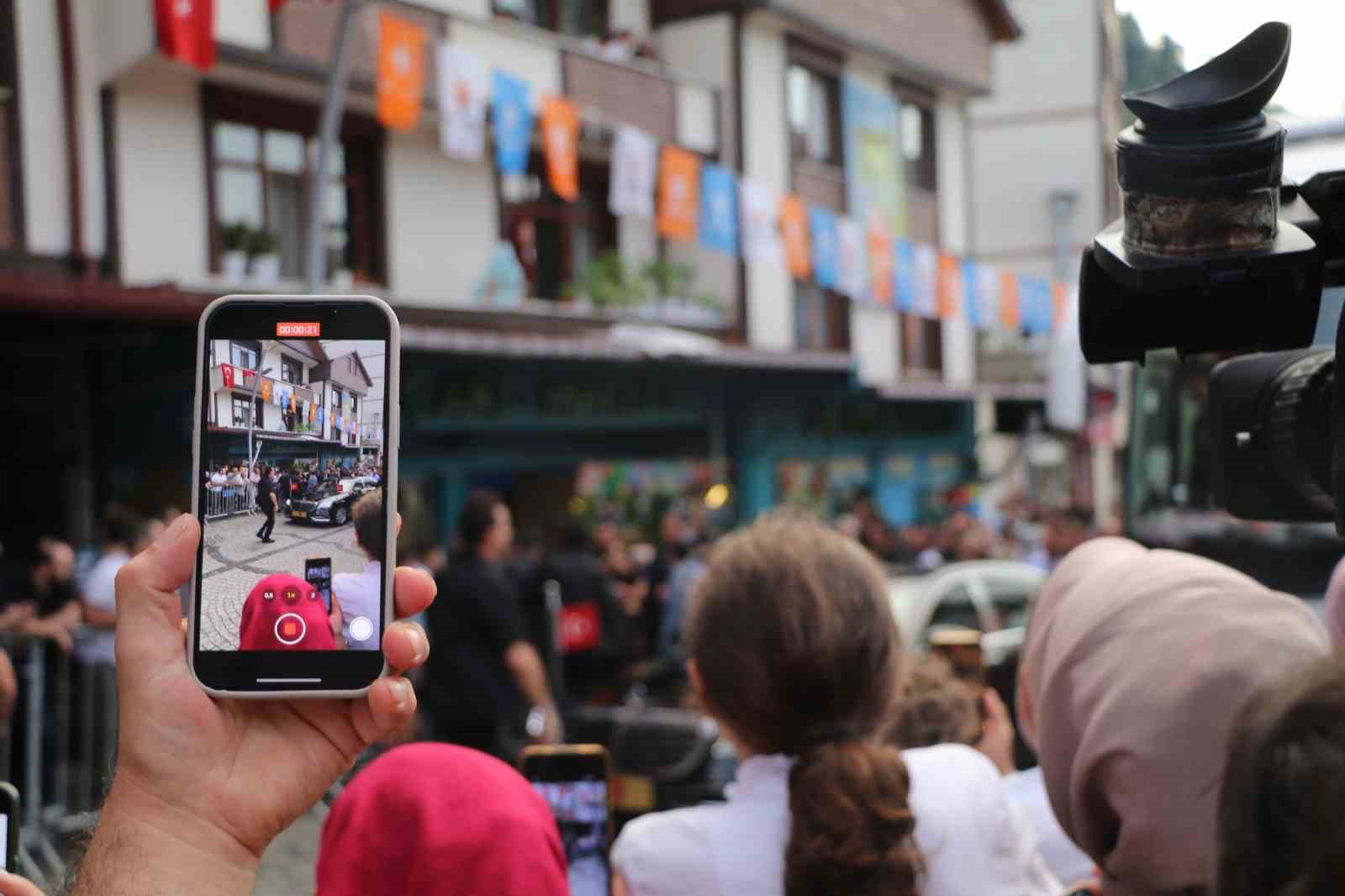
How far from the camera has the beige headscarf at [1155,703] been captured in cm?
164

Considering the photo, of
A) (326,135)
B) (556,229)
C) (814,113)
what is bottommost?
(326,135)

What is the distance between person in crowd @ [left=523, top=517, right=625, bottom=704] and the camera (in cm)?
815

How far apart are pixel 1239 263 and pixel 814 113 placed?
1986cm

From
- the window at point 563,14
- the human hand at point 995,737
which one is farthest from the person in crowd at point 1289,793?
the window at point 563,14

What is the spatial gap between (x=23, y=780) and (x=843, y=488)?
15053 mm

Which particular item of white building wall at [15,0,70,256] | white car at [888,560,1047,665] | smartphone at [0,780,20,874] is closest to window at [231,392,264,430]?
smartphone at [0,780,20,874]

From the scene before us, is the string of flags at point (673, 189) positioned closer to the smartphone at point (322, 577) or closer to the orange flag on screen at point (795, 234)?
the orange flag on screen at point (795, 234)

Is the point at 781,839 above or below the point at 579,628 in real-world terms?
above

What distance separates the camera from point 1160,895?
1.67 meters

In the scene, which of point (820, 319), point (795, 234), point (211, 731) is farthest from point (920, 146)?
point (211, 731)

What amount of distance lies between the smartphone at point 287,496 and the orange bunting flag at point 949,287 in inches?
630

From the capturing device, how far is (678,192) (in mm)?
13000

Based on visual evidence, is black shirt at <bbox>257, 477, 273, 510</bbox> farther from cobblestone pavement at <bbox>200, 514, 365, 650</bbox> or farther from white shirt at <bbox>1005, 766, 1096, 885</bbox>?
white shirt at <bbox>1005, 766, 1096, 885</bbox>

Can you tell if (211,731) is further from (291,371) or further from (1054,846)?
(1054,846)
